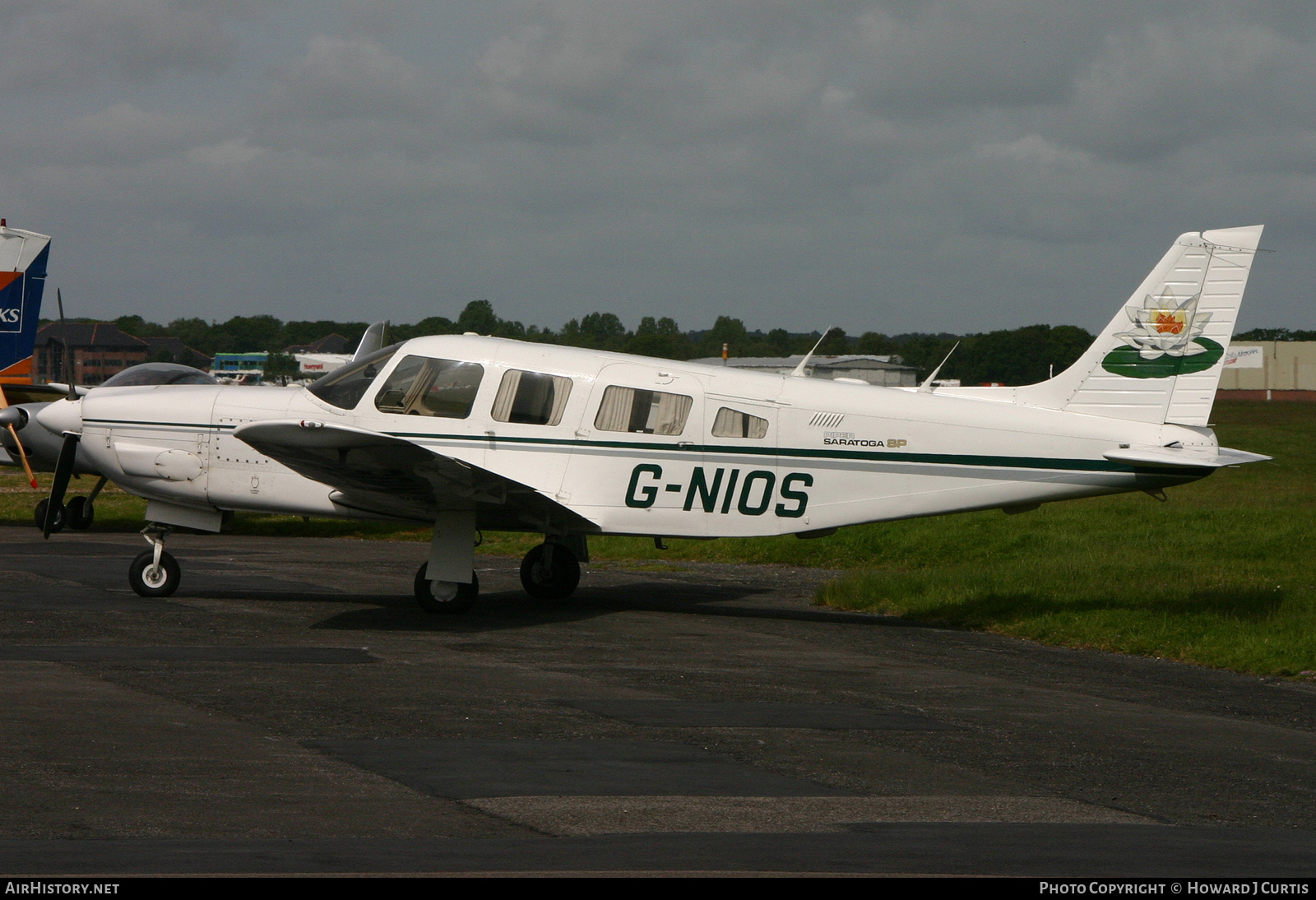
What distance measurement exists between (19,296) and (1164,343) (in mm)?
19796

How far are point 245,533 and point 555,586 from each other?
31.7 feet

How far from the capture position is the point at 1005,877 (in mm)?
4816

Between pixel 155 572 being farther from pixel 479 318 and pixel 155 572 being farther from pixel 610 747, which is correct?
pixel 479 318

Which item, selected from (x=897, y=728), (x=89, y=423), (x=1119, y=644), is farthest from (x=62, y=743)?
(x=1119, y=644)

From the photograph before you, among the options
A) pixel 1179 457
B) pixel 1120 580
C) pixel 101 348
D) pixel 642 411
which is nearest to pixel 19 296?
pixel 642 411

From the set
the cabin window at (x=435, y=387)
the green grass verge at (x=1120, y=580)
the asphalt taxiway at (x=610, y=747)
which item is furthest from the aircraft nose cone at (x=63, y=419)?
the green grass verge at (x=1120, y=580)

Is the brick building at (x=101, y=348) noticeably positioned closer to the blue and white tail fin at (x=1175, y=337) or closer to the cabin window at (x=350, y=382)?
the cabin window at (x=350, y=382)

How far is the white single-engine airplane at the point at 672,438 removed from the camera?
471 inches

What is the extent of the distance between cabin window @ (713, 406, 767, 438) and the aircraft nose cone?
6.61 metres

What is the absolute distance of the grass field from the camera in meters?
12.2

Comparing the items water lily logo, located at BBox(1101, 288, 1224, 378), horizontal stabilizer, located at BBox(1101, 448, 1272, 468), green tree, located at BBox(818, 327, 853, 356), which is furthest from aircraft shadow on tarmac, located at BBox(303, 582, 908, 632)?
green tree, located at BBox(818, 327, 853, 356)

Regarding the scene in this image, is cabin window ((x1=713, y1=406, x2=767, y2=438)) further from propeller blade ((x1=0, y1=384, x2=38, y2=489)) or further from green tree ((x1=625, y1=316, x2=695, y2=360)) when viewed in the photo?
green tree ((x1=625, y1=316, x2=695, y2=360))

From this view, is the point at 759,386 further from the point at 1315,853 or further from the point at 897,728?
the point at 1315,853

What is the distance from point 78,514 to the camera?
21250 mm
